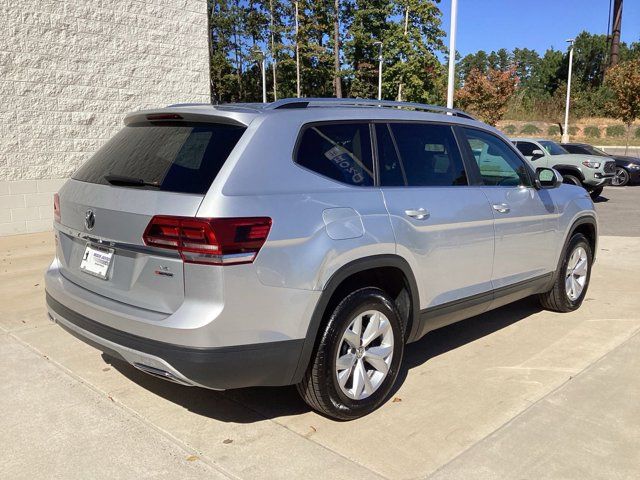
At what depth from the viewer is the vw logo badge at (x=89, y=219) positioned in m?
3.27

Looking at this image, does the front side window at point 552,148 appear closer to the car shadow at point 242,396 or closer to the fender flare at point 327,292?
the car shadow at point 242,396

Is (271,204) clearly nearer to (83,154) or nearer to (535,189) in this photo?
(535,189)

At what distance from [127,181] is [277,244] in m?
0.95

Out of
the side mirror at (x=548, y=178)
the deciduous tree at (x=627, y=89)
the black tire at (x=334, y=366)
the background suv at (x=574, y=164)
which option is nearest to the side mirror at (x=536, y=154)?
the background suv at (x=574, y=164)

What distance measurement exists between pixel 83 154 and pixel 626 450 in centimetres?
951

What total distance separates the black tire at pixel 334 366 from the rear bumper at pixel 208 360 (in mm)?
188

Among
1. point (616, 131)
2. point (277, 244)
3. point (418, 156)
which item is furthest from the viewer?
point (616, 131)

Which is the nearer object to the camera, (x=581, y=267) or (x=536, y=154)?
(x=581, y=267)

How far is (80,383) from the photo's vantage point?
3.94 meters

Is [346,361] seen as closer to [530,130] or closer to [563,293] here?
[563,293]

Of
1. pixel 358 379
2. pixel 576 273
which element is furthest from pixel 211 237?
pixel 576 273

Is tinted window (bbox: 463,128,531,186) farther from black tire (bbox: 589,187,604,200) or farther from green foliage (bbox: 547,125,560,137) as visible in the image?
green foliage (bbox: 547,125,560,137)

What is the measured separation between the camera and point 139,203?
3016 millimetres

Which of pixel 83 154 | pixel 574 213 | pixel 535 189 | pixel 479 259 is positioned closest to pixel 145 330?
pixel 479 259
